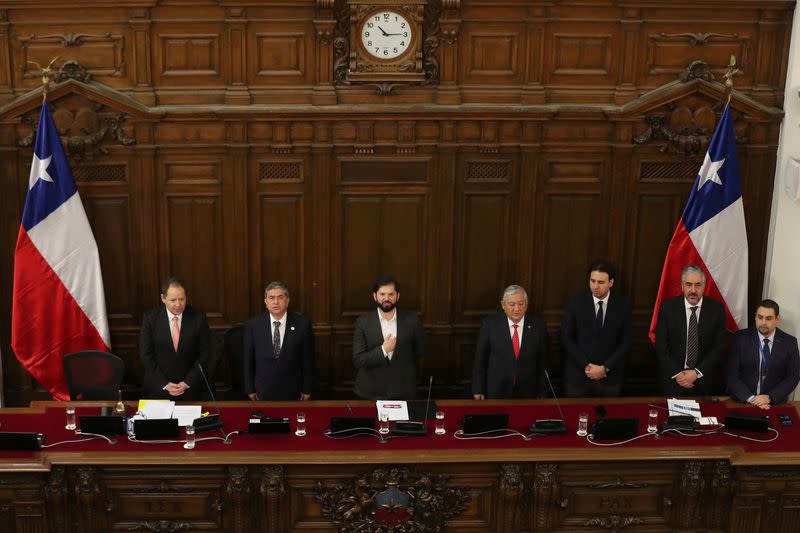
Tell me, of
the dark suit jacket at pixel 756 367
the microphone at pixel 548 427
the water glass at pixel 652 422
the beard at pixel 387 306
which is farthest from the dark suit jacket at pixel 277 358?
the dark suit jacket at pixel 756 367

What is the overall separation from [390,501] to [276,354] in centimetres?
167

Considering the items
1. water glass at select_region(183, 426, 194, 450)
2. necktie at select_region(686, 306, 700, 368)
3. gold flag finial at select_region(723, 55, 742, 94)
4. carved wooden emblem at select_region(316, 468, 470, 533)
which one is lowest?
carved wooden emblem at select_region(316, 468, 470, 533)

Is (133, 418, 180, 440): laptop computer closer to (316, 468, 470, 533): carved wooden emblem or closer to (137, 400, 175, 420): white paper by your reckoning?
(137, 400, 175, 420): white paper

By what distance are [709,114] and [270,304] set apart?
12.8ft

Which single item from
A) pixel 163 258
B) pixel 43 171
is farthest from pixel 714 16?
pixel 43 171

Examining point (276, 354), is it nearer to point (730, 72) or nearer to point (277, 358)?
point (277, 358)

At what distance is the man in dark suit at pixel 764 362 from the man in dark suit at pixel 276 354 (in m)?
3.18

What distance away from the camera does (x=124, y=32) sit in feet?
26.7

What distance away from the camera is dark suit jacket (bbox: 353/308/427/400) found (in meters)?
7.76

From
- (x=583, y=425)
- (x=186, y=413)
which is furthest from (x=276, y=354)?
(x=583, y=425)

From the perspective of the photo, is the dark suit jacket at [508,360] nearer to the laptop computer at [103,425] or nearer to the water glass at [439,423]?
the water glass at [439,423]

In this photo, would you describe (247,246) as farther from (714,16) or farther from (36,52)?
(714,16)

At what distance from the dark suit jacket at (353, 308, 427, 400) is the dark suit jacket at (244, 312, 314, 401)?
41 centimetres

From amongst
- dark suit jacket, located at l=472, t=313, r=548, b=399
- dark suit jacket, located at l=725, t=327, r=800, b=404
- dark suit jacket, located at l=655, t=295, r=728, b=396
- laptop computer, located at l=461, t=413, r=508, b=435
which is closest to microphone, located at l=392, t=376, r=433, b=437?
laptop computer, located at l=461, t=413, r=508, b=435
